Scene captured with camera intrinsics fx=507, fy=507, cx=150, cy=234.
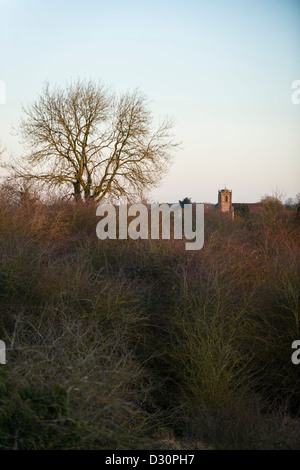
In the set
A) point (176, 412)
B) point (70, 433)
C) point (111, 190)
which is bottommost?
point (176, 412)

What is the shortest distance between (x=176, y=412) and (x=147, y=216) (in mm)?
8276

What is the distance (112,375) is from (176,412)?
1427 mm

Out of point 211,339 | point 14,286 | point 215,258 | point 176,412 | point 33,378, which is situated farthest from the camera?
point 215,258

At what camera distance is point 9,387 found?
14.9 ft

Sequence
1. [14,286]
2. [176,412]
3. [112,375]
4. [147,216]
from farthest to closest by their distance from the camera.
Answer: [147,216]
[14,286]
[176,412]
[112,375]

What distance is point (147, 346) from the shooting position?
29.9ft

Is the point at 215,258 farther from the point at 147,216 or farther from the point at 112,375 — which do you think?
the point at 112,375

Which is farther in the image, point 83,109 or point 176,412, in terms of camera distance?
point 83,109

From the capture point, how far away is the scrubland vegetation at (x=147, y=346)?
4719mm

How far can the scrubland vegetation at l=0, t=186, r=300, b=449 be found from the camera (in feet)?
15.5

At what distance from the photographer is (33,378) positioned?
4953 mm

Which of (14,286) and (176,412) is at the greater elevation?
(14,286)
